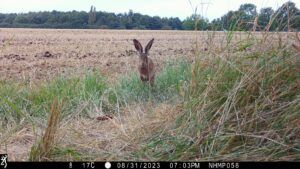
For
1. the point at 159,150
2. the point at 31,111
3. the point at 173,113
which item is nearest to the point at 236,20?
the point at 173,113

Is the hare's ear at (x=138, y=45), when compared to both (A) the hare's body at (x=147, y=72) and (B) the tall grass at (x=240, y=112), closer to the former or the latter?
(A) the hare's body at (x=147, y=72)

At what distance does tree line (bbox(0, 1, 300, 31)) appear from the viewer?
3400 mm

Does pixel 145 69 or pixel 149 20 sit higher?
pixel 149 20

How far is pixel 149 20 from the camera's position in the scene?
28.8 metres

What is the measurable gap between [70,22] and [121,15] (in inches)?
237

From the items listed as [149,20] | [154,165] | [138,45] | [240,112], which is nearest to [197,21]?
[240,112]

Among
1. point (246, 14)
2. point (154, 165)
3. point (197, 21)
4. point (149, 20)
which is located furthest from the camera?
point (149, 20)

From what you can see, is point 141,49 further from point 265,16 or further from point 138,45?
point 265,16

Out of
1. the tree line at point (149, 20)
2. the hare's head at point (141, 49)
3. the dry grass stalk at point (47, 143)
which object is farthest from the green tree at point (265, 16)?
the dry grass stalk at point (47, 143)

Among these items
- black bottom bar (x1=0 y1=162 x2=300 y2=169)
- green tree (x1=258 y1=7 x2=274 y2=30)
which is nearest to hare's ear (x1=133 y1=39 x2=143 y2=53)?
green tree (x1=258 y1=7 x2=274 y2=30)

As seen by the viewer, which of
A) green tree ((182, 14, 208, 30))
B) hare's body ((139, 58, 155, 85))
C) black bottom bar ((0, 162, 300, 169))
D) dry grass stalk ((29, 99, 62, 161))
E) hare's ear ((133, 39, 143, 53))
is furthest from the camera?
hare's ear ((133, 39, 143, 53))

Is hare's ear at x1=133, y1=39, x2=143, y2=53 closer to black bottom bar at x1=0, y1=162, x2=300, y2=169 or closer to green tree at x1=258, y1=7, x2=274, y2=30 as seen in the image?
green tree at x1=258, y1=7, x2=274, y2=30

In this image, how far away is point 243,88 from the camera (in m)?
2.88

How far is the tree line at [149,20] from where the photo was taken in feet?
11.2
